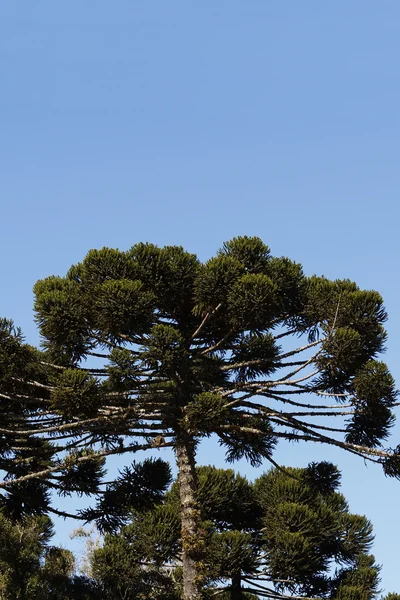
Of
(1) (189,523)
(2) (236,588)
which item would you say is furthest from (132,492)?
(2) (236,588)

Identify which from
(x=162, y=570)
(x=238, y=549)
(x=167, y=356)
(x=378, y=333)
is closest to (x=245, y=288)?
(x=167, y=356)

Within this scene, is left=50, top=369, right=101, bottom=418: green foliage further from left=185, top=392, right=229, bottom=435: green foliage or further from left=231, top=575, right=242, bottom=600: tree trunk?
left=231, top=575, right=242, bottom=600: tree trunk

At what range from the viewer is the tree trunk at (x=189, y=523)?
45.5 feet

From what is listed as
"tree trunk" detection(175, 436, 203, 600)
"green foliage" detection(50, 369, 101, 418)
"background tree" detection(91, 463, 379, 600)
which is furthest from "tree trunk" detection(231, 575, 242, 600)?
"green foliage" detection(50, 369, 101, 418)

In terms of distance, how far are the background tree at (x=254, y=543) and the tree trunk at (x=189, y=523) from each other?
5.51 metres

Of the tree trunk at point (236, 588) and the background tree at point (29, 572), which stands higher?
the background tree at point (29, 572)

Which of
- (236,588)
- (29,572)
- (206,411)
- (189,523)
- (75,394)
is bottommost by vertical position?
(189,523)

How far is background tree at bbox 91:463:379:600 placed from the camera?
66.9ft

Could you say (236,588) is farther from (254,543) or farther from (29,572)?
(29,572)

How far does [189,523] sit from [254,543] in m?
8.05

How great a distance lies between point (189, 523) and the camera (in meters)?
14.2

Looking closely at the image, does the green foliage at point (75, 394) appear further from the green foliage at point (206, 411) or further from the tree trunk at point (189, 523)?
the tree trunk at point (189, 523)

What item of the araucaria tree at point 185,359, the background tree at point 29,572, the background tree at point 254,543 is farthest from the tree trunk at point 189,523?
the background tree at point 29,572

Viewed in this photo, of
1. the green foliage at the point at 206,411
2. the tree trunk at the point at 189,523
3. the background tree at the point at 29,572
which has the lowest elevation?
the tree trunk at the point at 189,523
